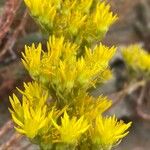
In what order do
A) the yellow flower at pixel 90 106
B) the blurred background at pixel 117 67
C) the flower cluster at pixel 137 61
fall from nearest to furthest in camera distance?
the yellow flower at pixel 90 106 < the blurred background at pixel 117 67 < the flower cluster at pixel 137 61

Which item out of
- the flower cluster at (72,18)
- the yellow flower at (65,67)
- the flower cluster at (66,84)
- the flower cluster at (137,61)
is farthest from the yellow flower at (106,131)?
the flower cluster at (137,61)

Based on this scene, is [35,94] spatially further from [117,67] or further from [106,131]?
[117,67]

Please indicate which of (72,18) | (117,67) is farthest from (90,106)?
(117,67)

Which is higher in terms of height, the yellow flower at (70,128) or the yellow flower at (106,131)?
the yellow flower at (70,128)

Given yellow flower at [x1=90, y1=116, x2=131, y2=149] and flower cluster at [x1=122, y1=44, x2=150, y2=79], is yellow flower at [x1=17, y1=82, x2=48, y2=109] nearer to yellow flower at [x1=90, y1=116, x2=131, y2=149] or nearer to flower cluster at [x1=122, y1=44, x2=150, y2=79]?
yellow flower at [x1=90, y1=116, x2=131, y2=149]

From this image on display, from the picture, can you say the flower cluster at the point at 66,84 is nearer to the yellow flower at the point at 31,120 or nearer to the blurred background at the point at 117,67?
the yellow flower at the point at 31,120

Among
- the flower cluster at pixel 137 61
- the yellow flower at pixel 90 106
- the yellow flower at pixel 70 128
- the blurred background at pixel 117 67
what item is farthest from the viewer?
the flower cluster at pixel 137 61
